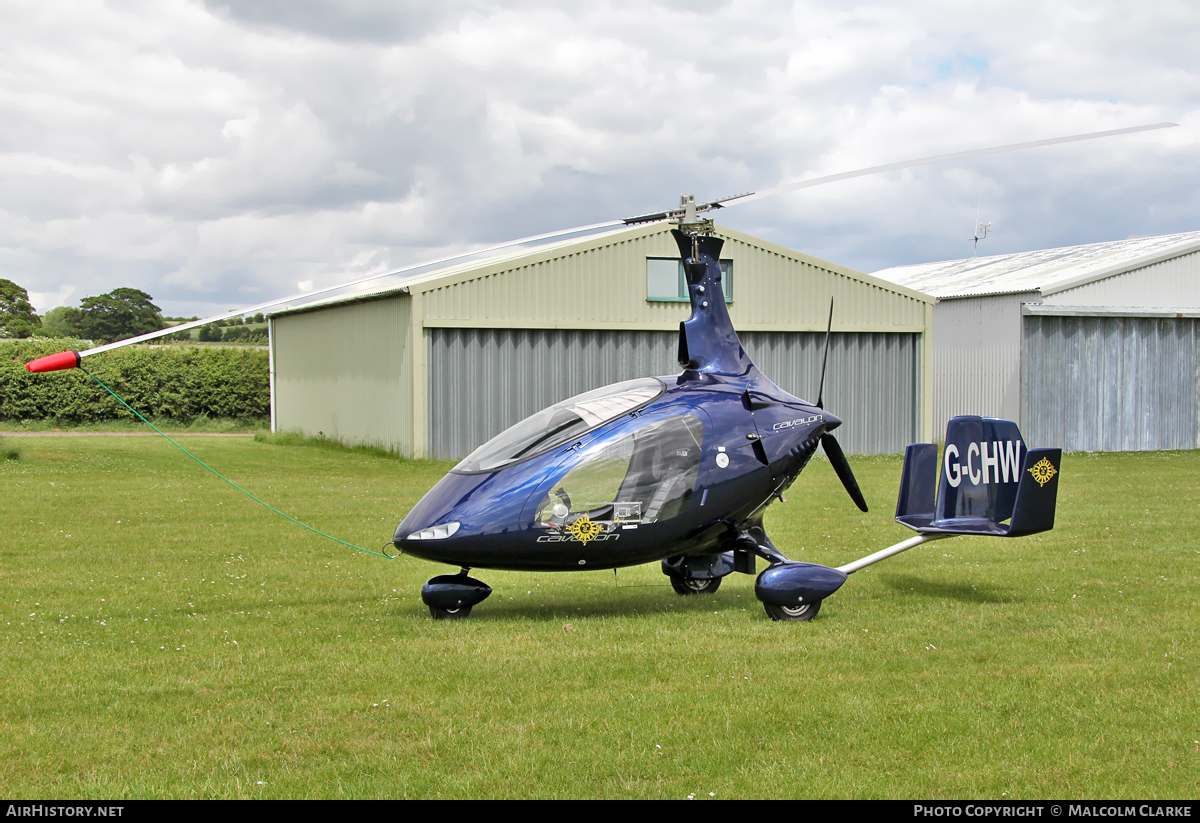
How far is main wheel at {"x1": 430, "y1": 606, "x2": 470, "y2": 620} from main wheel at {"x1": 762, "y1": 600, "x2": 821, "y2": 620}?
8.84 ft

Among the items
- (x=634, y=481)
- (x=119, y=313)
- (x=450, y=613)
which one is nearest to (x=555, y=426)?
(x=634, y=481)

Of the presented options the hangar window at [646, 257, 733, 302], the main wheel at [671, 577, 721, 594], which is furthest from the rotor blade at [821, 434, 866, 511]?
the hangar window at [646, 257, 733, 302]

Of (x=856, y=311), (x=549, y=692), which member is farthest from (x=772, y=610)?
(x=856, y=311)

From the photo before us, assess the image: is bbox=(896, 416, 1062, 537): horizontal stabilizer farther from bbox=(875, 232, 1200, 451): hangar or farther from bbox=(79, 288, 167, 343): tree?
bbox=(79, 288, 167, 343): tree

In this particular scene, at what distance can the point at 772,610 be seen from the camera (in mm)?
9477

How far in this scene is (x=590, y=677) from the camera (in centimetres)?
762

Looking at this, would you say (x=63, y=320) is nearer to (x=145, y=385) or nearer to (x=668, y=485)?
(x=145, y=385)

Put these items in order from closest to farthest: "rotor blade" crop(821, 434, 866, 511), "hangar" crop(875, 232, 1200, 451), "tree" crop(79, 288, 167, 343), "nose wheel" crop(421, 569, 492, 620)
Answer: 1. "nose wheel" crop(421, 569, 492, 620)
2. "rotor blade" crop(821, 434, 866, 511)
3. "hangar" crop(875, 232, 1200, 451)
4. "tree" crop(79, 288, 167, 343)

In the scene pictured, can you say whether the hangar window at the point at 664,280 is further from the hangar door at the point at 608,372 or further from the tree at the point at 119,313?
the tree at the point at 119,313

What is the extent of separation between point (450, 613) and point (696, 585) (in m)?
2.65

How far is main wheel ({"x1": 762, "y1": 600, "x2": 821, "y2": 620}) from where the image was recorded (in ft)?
30.9

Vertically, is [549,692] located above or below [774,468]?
below
